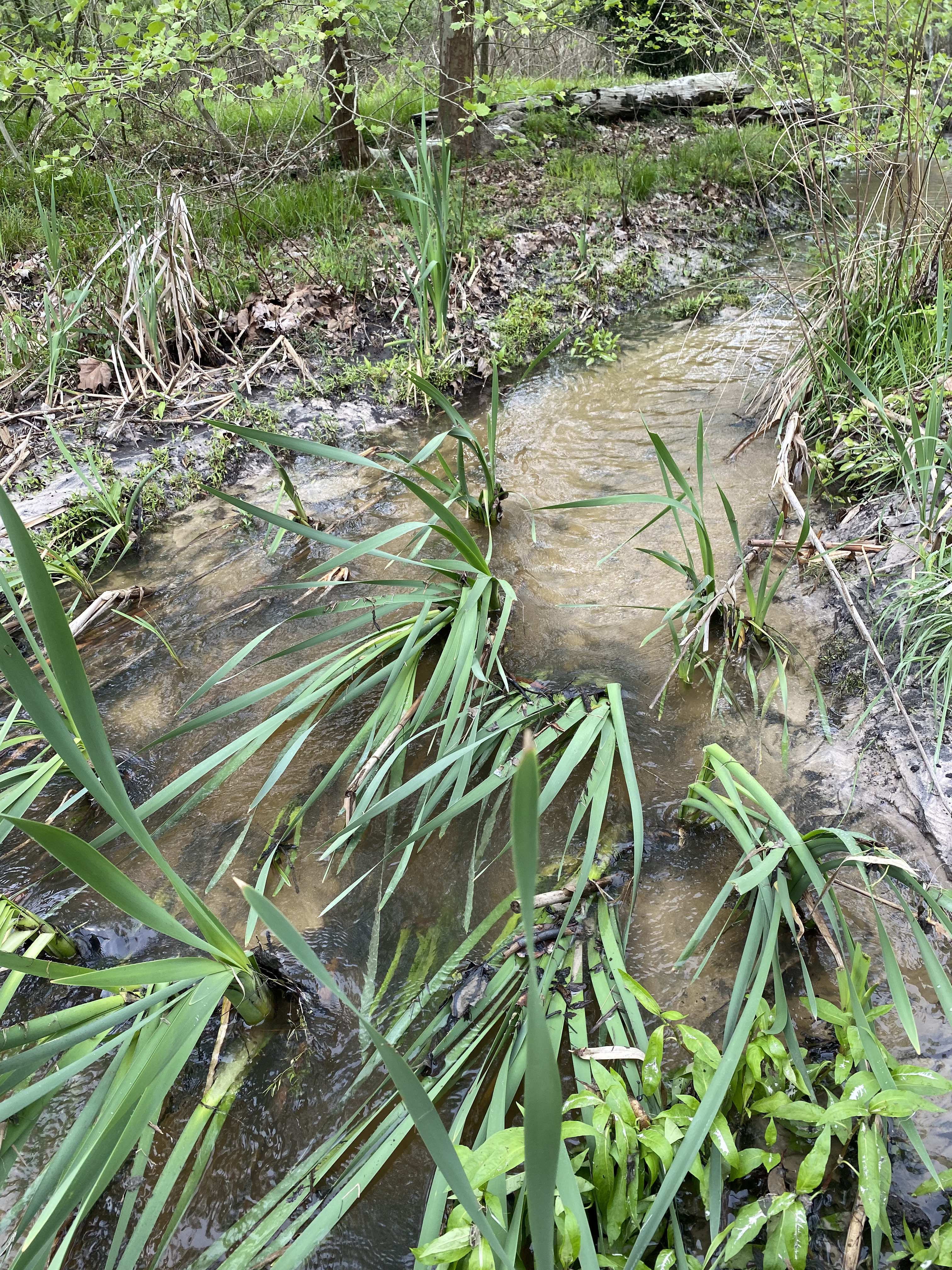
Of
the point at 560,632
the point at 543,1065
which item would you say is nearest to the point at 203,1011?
the point at 543,1065

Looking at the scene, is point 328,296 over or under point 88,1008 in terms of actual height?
over

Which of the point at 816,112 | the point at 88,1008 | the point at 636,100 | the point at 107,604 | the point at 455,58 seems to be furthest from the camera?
the point at 636,100

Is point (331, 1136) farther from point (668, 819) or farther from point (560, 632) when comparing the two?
point (560, 632)

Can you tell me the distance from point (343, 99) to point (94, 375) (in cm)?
247

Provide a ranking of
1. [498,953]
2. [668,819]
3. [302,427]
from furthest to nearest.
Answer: [302,427] → [668,819] → [498,953]

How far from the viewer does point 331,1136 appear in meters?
1.32

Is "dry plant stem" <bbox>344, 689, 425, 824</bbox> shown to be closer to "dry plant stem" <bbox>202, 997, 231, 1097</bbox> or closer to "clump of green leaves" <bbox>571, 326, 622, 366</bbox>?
"dry plant stem" <bbox>202, 997, 231, 1097</bbox>

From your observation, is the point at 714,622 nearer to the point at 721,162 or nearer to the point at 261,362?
the point at 261,362

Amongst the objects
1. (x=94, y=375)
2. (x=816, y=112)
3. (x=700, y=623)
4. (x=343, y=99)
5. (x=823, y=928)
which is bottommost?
(x=823, y=928)

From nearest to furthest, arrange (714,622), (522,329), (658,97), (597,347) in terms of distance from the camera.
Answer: (714,622)
(597,347)
(522,329)
(658,97)

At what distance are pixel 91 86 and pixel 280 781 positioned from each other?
13.0ft

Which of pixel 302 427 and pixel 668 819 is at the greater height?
pixel 302 427

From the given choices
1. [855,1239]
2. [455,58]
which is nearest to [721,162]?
[455,58]

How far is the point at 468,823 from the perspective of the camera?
1928 mm
